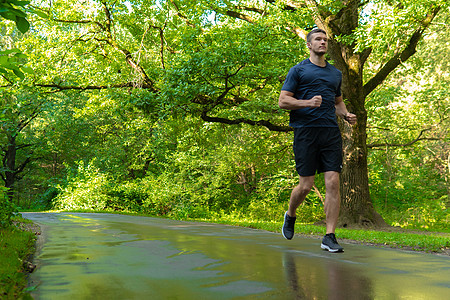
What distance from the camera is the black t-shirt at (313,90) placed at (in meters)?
4.92

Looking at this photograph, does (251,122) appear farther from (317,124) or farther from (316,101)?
(316,101)

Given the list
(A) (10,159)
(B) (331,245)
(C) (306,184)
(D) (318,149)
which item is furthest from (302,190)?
(A) (10,159)

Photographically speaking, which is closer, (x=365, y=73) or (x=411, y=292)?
(x=411, y=292)

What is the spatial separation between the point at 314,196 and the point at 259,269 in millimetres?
13620

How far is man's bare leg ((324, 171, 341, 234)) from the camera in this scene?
485 centimetres

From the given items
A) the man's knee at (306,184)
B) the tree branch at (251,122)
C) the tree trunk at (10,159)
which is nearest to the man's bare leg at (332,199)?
the man's knee at (306,184)

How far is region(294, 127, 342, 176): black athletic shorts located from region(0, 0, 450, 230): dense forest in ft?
15.0

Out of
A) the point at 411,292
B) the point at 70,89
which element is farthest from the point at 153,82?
the point at 411,292

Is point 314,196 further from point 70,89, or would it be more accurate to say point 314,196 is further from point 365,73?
point 70,89

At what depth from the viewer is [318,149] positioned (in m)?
4.93

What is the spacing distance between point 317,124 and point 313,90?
41 centimetres

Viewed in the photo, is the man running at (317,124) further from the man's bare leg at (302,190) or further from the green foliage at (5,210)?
the green foliage at (5,210)

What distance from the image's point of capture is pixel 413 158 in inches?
774

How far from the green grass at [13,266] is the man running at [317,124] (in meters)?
3.04
